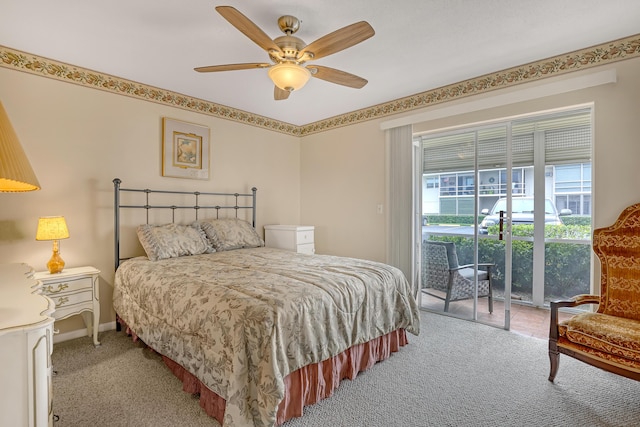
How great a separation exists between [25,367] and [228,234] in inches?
106

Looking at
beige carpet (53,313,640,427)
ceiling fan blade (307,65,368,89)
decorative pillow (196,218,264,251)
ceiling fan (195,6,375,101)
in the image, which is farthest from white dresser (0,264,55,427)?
decorative pillow (196,218,264,251)

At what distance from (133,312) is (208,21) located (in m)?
2.46

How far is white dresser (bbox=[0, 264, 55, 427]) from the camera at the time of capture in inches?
39.4

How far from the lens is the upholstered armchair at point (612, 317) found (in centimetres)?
189

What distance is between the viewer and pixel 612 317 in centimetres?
220

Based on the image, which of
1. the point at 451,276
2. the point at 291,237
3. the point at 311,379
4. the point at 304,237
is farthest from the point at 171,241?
the point at 451,276

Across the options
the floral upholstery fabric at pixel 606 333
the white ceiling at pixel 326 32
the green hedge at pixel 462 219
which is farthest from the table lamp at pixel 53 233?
the floral upholstery fabric at pixel 606 333

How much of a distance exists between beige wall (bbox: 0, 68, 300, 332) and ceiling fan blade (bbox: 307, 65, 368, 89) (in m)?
2.19

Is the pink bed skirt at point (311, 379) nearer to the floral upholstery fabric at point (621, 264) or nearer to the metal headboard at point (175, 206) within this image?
the metal headboard at point (175, 206)

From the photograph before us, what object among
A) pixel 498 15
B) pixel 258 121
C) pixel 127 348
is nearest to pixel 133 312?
pixel 127 348

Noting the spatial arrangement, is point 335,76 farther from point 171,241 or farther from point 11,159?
point 171,241

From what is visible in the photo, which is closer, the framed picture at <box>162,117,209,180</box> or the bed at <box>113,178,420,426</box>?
the bed at <box>113,178,420,426</box>

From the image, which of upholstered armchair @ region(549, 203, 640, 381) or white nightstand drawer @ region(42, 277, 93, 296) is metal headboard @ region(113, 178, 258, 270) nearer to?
white nightstand drawer @ region(42, 277, 93, 296)

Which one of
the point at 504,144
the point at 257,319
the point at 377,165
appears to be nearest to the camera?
the point at 257,319
